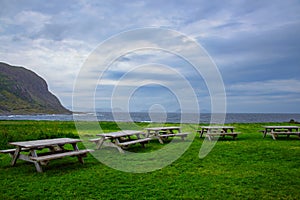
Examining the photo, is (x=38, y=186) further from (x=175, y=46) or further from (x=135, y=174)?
(x=175, y=46)

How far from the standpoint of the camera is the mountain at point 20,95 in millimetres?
137262

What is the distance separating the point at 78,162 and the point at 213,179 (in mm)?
4385

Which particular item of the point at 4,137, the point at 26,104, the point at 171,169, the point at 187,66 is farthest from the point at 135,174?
the point at 26,104

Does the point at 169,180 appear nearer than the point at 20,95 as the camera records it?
Yes

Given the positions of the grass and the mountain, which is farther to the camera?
the mountain

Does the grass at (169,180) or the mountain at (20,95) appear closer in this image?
the grass at (169,180)

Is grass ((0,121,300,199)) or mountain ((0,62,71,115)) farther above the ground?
mountain ((0,62,71,115))

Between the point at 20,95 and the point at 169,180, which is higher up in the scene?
the point at 20,95

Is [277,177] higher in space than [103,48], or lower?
lower

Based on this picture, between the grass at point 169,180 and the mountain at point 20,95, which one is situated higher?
the mountain at point 20,95

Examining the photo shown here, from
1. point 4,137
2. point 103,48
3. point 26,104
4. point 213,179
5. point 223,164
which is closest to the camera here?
point 213,179

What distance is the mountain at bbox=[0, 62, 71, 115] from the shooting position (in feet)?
450

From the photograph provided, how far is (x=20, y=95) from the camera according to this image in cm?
15738

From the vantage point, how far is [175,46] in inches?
517
